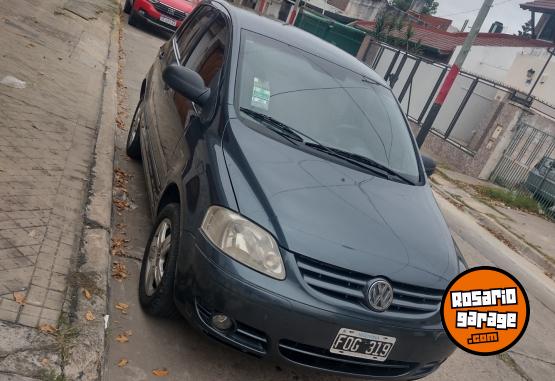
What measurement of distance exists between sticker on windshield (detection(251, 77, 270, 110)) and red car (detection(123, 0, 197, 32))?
11.3m

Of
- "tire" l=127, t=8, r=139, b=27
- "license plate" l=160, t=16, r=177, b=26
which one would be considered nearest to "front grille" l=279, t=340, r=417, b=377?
"license plate" l=160, t=16, r=177, b=26

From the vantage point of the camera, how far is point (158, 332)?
3188mm

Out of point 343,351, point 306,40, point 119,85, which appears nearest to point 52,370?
point 343,351

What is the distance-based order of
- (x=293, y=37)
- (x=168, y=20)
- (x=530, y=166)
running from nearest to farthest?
(x=293, y=37) → (x=530, y=166) → (x=168, y=20)

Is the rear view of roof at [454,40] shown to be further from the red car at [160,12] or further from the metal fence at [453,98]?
the red car at [160,12]

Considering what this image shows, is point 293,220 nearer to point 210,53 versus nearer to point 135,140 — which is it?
point 210,53

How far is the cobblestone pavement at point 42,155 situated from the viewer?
3055 mm

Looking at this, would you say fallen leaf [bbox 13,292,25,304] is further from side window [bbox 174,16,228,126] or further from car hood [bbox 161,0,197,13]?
car hood [bbox 161,0,197,13]

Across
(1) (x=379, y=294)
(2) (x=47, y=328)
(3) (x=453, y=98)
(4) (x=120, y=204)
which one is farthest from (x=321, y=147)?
(3) (x=453, y=98)

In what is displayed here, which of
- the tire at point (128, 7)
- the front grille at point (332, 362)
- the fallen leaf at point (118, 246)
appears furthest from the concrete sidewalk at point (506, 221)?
the tire at point (128, 7)

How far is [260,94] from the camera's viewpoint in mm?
3604

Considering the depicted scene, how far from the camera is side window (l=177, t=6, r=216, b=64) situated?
473cm

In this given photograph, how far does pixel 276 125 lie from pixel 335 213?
0.85 meters

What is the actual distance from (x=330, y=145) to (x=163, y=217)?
1.21 m
